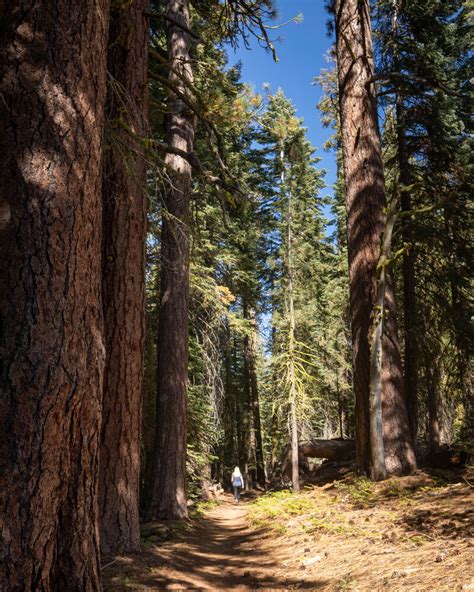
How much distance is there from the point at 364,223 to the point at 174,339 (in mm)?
4056

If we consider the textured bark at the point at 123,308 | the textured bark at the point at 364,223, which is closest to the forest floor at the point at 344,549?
the textured bark at the point at 123,308

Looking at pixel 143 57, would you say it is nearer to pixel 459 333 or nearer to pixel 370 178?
pixel 370 178

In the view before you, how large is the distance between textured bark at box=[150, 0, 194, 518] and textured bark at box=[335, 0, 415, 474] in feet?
9.07

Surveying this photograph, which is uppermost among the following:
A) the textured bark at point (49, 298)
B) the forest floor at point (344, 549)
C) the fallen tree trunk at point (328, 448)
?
the textured bark at point (49, 298)

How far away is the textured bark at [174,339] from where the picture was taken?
778cm

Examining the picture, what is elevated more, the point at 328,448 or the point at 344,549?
the point at 344,549

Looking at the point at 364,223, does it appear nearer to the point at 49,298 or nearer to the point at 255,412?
the point at 49,298

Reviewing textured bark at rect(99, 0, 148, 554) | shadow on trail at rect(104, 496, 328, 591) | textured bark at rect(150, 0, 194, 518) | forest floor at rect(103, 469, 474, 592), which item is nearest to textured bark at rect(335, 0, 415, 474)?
forest floor at rect(103, 469, 474, 592)

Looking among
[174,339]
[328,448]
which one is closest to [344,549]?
[174,339]

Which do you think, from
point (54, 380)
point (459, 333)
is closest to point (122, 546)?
point (54, 380)

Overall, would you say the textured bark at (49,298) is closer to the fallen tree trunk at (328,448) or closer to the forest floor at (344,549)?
the forest floor at (344,549)

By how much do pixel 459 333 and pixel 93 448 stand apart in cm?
Result: 1111

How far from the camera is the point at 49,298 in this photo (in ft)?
7.50

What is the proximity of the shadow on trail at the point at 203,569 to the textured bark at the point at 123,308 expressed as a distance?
16.3 inches
